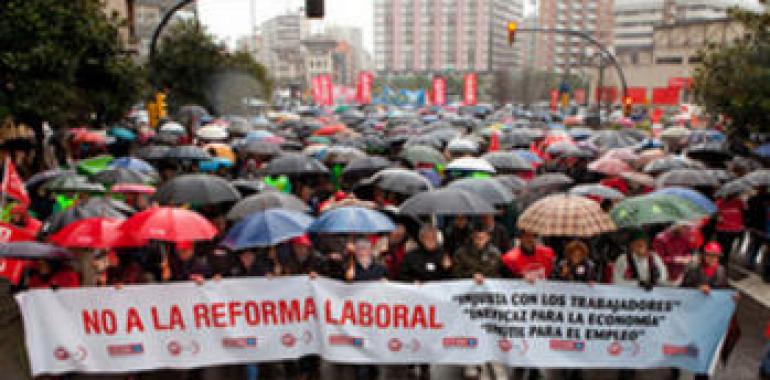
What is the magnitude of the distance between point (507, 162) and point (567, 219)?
200 inches

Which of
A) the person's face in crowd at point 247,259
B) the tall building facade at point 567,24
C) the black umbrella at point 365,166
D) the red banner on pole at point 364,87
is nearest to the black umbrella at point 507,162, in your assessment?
the black umbrella at point 365,166

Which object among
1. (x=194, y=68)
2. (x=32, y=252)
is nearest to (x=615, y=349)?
(x=32, y=252)

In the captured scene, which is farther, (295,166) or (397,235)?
(295,166)

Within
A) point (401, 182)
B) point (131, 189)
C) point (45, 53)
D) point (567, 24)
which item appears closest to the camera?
point (401, 182)

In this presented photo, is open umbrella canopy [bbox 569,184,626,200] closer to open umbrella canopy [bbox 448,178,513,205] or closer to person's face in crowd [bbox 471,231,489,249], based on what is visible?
open umbrella canopy [bbox 448,178,513,205]

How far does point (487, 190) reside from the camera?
8336 mm

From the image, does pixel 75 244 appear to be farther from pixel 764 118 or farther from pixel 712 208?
pixel 764 118

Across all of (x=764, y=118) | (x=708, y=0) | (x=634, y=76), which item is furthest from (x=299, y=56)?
(x=764, y=118)

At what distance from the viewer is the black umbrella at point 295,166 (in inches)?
395

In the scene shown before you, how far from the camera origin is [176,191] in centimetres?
780

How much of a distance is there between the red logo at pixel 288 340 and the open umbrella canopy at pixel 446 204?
5.60 ft

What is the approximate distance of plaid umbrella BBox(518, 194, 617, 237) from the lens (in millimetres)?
6109

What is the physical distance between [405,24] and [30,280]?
171 m

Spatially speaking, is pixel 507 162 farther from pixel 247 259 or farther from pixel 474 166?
pixel 247 259
